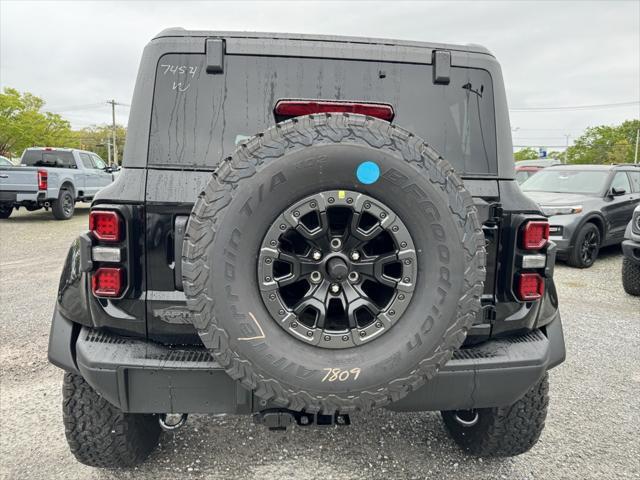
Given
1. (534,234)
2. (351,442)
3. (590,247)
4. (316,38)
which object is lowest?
(351,442)

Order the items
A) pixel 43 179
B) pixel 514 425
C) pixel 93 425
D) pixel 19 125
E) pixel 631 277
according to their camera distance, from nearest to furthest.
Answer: pixel 93 425
pixel 514 425
pixel 631 277
pixel 43 179
pixel 19 125

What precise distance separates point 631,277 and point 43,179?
12.6m

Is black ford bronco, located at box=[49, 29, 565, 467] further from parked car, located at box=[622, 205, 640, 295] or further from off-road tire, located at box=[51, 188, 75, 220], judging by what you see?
off-road tire, located at box=[51, 188, 75, 220]

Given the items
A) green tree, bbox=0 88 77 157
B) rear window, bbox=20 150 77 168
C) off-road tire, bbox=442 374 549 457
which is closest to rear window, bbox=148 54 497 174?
off-road tire, bbox=442 374 549 457

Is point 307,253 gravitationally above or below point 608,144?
below

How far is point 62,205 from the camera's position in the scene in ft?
42.3

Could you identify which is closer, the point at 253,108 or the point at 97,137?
the point at 253,108

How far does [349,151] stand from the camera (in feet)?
5.13

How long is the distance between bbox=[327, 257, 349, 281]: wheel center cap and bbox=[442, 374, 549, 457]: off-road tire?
124cm

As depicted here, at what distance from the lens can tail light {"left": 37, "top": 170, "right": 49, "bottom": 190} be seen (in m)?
11.8

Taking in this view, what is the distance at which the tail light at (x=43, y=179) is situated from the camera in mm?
11844

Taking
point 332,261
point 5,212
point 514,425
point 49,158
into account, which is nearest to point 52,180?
point 49,158

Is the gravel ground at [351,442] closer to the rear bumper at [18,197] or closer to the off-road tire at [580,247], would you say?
the off-road tire at [580,247]

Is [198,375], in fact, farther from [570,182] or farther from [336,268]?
[570,182]
